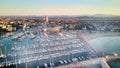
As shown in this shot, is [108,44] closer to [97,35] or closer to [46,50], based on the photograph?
[97,35]

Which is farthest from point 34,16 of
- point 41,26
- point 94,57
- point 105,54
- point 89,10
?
point 105,54

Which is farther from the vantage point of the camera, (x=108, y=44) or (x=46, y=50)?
(x=46, y=50)

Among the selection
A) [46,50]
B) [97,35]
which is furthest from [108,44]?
[46,50]

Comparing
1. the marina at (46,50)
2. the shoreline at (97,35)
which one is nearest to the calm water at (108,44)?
the shoreline at (97,35)

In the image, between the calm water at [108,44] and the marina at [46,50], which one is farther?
the calm water at [108,44]

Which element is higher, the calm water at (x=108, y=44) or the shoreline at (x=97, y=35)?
the shoreline at (x=97, y=35)

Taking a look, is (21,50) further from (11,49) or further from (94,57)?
(94,57)

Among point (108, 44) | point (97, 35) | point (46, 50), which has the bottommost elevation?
point (46, 50)

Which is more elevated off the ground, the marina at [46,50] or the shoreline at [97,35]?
the shoreline at [97,35]

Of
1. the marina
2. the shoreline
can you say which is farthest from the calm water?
the marina

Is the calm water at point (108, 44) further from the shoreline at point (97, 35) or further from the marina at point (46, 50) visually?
the marina at point (46, 50)
